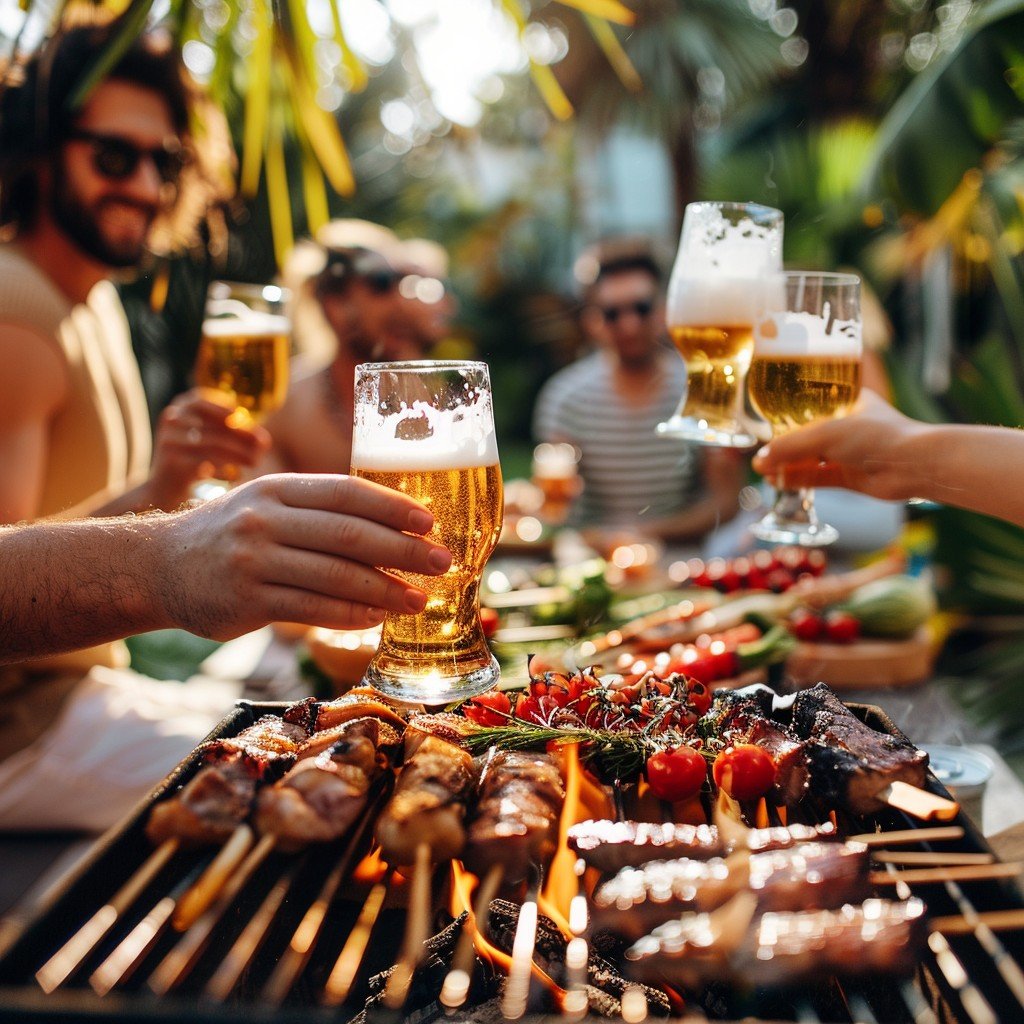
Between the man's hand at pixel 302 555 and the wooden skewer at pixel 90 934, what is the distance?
1.28 ft

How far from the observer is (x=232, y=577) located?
149 centimetres

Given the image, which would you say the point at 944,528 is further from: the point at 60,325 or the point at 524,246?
the point at 524,246

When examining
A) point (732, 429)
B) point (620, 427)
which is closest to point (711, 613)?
point (732, 429)

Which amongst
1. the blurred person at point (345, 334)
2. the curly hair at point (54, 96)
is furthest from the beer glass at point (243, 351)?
the blurred person at point (345, 334)

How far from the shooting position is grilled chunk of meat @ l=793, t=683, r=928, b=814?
164 centimetres

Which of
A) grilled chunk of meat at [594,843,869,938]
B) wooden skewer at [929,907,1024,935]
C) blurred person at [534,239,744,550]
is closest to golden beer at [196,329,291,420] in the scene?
grilled chunk of meat at [594,843,869,938]

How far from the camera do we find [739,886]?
4.64 ft

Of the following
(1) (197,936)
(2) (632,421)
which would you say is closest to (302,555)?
(1) (197,936)

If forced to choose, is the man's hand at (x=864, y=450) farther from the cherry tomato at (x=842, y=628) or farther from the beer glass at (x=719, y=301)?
the cherry tomato at (x=842, y=628)

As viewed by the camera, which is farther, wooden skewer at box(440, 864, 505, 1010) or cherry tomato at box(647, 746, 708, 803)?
cherry tomato at box(647, 746, 708, 803)

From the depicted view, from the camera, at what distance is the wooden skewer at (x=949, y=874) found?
1353mm

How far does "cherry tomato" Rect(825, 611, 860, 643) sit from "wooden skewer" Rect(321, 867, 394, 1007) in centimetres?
215

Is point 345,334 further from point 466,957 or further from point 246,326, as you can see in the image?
point 466,957

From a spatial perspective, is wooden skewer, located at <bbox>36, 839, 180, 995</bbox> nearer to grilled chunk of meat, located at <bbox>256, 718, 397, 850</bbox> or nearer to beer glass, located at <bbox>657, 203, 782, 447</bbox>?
grilled chunk of meat, located at <bbox>256, 718, 397, 850</bbox>
